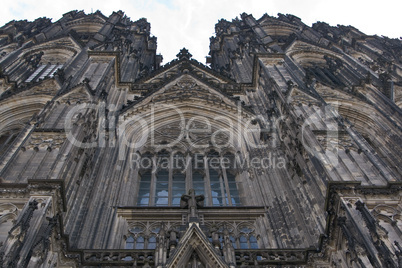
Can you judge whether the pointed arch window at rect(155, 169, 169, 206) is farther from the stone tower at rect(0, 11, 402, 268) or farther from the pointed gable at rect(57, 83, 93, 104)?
the pointed gable at rect(57, 83, 93, 104)

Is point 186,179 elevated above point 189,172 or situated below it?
below

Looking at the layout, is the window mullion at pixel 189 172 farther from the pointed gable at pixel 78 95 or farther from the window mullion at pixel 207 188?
the pointed gable at pixel 78 95

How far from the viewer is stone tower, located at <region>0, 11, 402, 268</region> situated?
9.59 metres

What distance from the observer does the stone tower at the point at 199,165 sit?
9.59 m

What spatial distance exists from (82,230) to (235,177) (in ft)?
19.7

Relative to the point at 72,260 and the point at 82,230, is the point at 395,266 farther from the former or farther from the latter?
the point at 82,230

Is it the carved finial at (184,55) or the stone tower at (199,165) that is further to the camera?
the carved finial at (184,55)

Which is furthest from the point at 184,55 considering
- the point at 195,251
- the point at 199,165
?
the point at 195,251

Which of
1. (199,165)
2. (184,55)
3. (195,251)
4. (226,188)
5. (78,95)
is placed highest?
(184,55)

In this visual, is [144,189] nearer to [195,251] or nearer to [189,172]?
[189,172]

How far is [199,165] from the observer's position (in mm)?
16734

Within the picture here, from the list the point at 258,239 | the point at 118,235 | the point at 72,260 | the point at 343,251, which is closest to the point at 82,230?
the point at 118,235

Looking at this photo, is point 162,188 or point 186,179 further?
point 186,179

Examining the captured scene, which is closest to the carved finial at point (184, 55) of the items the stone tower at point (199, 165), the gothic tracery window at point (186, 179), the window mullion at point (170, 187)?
the stone tower at point (199, 165)
